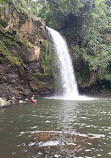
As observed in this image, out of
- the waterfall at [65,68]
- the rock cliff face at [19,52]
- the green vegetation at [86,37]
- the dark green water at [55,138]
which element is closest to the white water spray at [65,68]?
the waterfall at [65,68]

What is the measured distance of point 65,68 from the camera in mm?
19969

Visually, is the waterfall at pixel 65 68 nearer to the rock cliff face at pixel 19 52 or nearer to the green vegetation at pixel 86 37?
the green vegetation at pixel 86 37

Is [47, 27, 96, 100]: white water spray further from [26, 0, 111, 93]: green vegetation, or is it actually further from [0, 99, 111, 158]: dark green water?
[0, 99, 111, 158]: dark green water

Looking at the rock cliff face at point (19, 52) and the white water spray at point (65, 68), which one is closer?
the rock cliff face at point (19, 52)

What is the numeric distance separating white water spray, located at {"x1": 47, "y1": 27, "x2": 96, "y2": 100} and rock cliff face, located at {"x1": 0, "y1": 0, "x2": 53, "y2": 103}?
7.57ft

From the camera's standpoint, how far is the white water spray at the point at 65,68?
18938mm

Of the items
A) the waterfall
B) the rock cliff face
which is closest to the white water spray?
the waterfall

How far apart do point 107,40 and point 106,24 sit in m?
3.00

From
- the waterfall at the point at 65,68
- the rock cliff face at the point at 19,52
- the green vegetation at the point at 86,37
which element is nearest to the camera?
the rock cliff face at the point at 19,52

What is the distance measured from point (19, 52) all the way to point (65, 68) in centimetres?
662

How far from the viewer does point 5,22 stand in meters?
14.2

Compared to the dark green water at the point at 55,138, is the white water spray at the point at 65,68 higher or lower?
higher

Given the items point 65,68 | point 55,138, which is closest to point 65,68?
point 65,68

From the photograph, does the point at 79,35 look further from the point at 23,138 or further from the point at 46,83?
the point at 23,138
